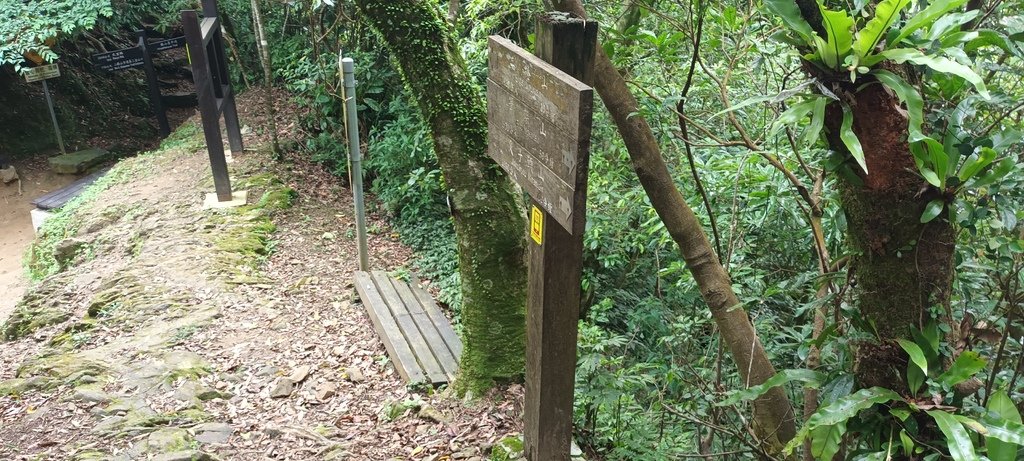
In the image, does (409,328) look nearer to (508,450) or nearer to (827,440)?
(508,450)

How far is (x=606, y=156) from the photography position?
568cm

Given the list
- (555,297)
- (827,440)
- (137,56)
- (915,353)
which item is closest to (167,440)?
(555,297)

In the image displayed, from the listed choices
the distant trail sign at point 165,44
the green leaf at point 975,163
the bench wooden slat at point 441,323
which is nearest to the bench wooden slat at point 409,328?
the bench wooden slat at point 441,323

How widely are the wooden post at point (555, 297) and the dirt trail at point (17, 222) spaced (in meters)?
7.61

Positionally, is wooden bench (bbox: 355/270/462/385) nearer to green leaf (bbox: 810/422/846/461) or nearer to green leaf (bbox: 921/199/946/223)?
green leaf (bbox: 810/422/846/461)

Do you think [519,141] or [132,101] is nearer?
[519,141]

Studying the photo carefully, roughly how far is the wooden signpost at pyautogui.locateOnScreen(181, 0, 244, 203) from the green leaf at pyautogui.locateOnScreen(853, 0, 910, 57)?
707 cm

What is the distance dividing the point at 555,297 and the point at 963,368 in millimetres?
1368

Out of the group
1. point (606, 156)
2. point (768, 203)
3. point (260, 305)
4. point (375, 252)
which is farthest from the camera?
point (375, 252)

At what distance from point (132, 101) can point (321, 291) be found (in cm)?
1104

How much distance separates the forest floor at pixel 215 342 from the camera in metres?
4.13

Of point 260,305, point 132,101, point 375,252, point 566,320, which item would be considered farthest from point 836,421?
point 132,101

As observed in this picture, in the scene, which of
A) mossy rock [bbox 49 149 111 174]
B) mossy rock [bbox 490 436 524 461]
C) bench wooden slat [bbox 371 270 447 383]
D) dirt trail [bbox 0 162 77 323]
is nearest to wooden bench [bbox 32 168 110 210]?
dirt trail [bbox 0 162 77 323]

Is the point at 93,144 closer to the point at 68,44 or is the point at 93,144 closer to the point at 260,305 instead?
the point at 68,44
